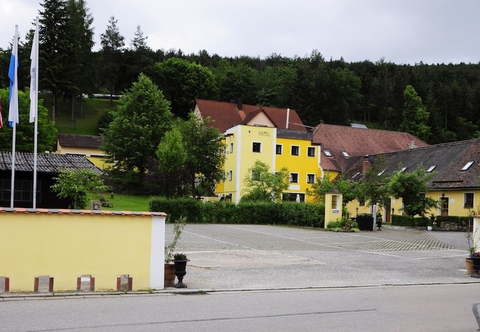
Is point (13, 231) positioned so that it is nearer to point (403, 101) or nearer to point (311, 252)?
point (311, 252)

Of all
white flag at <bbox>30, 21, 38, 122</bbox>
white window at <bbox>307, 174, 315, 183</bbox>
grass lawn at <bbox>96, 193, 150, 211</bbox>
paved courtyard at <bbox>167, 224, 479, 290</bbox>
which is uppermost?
white flag at <bbox>30, 21, 38, 122</bbox>

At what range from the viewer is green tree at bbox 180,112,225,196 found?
5366 cm

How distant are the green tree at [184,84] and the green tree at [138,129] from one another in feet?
104

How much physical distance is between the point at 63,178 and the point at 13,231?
54.3 ft

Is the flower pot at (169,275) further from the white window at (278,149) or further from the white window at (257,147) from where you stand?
the white window at (278,149)

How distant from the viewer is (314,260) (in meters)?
20.7

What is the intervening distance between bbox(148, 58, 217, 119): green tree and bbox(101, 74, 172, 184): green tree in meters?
31.6

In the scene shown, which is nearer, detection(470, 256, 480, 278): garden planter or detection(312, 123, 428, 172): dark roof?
detection(470, 256, 480, 278): garden planter

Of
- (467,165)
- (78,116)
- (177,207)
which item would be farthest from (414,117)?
(177,207)

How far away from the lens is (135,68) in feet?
305

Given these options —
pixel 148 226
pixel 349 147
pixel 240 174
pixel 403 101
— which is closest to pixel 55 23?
pixel 240 174

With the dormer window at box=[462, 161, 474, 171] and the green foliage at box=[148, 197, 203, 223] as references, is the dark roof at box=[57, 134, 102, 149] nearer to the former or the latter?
the green foliage at box=[148, 197, 203, 223]

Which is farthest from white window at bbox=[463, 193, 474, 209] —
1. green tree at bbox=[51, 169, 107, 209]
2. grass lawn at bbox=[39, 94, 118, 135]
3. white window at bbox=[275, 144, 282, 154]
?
grass lawn at bbox=[39, 94, 118, 135]

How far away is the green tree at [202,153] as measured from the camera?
53.7m
